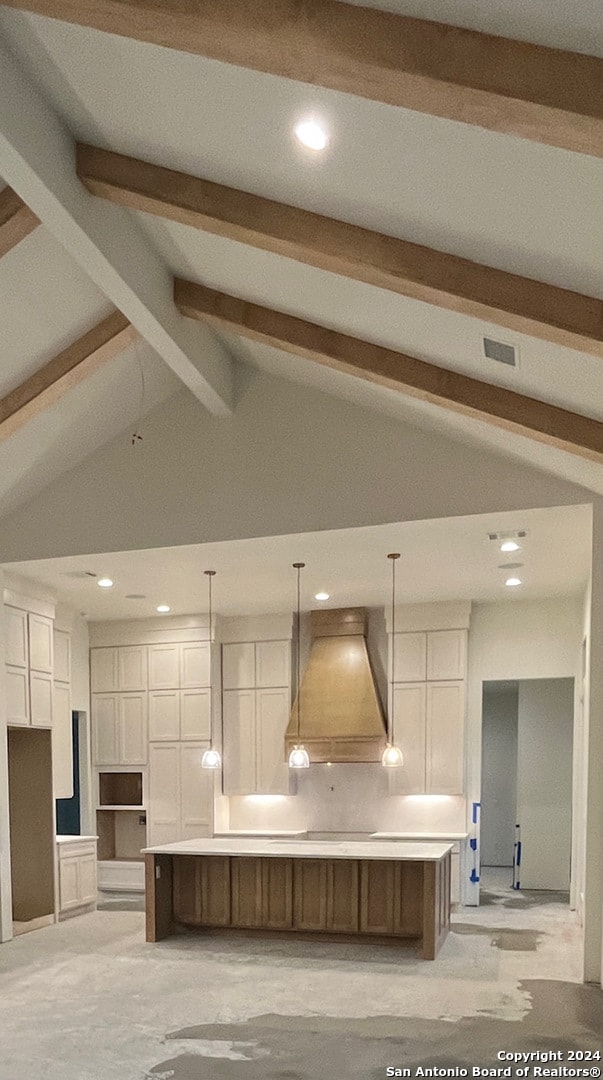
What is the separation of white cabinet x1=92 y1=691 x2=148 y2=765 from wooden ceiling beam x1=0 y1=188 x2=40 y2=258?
271 inches

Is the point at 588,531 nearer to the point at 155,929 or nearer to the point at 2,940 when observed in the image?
the point at 155,929

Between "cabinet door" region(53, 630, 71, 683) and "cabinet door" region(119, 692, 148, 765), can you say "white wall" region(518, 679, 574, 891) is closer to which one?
"cabinet door" region(119, 692, 148, 765)

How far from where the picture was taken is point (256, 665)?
10273 mm

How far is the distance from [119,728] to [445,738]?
401cm

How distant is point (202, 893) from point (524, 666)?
424 centimetres

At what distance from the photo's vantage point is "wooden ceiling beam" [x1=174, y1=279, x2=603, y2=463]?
497 cm

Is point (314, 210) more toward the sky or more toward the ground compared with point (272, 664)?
more toward the sky

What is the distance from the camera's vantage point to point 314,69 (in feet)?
8.49

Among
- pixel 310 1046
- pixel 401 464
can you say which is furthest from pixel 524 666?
pixel 310 1046

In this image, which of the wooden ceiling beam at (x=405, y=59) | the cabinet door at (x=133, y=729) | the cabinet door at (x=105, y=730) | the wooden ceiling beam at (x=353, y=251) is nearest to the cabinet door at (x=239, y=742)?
the cabinet door at (x=133, y=729)

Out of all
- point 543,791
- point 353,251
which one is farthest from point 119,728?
point 353,251

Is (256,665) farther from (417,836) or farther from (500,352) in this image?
(500,352)

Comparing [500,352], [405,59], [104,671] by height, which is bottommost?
[104,671]

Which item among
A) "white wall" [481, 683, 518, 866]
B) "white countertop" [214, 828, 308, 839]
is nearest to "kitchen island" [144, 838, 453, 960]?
"white countertop" [214, 828, 308, 839]
